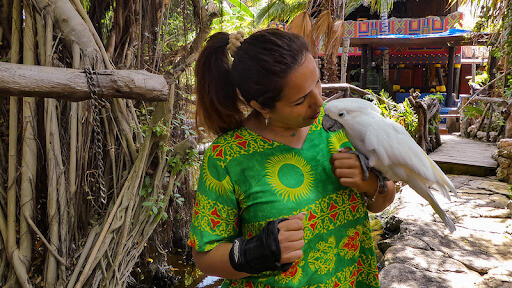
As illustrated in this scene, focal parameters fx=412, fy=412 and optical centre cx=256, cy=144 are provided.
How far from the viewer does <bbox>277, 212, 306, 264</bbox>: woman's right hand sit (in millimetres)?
1069

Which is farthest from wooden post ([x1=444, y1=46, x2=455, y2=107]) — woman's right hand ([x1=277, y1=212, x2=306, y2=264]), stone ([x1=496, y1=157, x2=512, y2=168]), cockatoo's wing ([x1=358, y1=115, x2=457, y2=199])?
woman's right hand ([x1=277, y1=212, x2=306, y2=264])

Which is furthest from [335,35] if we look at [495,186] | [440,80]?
[440,80]

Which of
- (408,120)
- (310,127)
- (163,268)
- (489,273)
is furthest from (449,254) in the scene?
(408,120)

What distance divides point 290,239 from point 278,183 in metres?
0.21

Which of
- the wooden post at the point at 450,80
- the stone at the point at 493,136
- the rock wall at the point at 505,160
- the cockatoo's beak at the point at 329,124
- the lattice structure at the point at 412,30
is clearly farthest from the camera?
the wooden post at the point at 450,80

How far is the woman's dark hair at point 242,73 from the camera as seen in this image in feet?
3.94

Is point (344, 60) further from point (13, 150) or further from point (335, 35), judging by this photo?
point (13, 150)

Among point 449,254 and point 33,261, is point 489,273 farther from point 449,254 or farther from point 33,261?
point 33,261

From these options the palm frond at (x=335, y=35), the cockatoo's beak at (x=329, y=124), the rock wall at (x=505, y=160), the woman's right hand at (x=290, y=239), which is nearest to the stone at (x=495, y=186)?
the rock wall at (x=505, y=160)

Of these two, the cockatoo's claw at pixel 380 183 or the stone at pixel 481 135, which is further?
the stone at pixel 481 135

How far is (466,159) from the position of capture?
7969 mm

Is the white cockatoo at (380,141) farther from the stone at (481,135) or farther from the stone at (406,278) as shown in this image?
the stone at (481,135)

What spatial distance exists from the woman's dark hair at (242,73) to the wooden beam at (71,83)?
8.5 inches

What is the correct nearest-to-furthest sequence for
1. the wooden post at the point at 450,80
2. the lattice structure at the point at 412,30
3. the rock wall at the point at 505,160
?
the rock wall at the point at 505,160 → the lattice structure at the point at 412,30 → the wooden post at the point at 450,80
